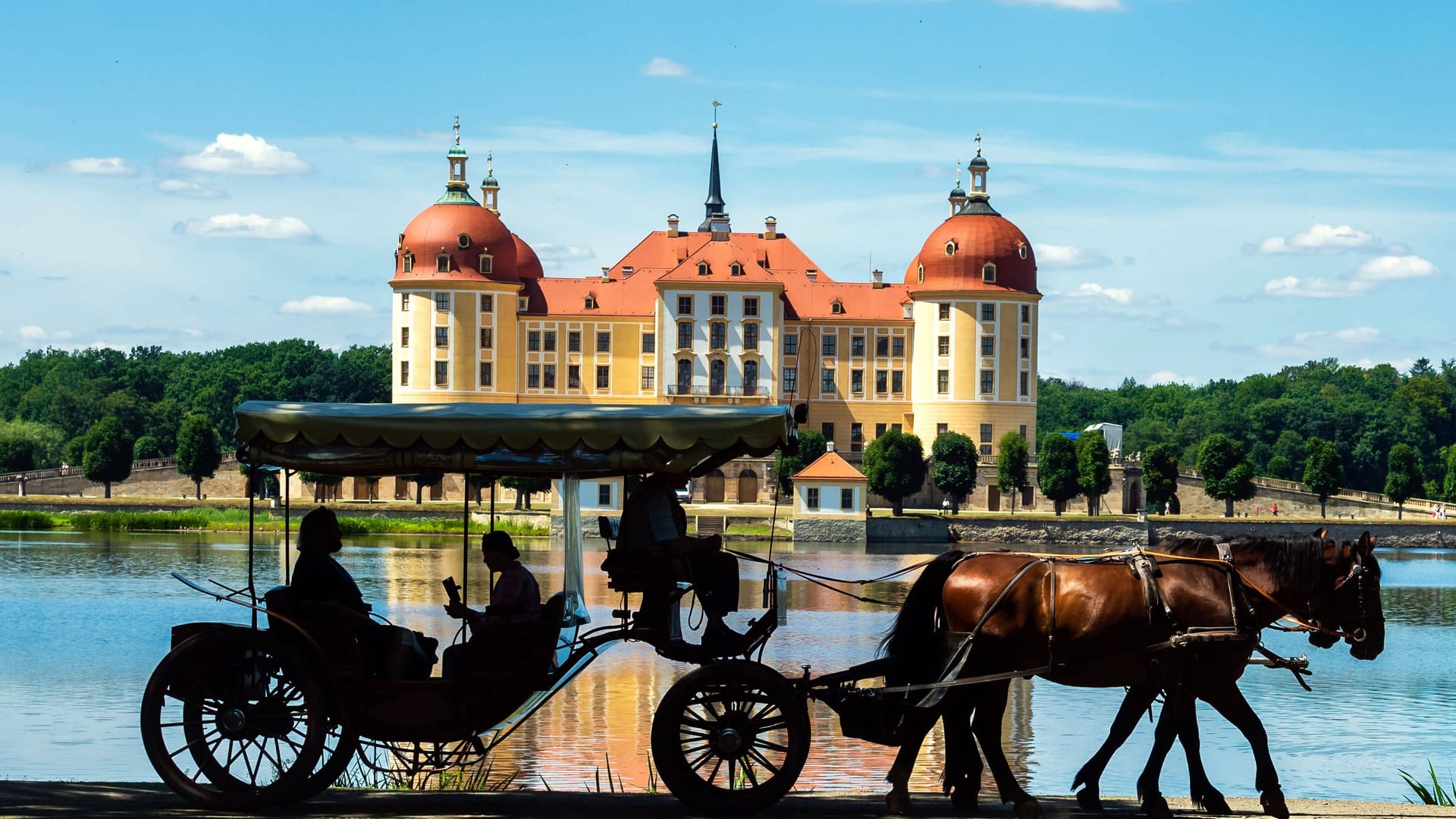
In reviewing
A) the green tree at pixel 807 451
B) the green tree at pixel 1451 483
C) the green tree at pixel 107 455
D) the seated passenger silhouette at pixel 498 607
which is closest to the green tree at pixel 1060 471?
the green tree at pixel 807 451

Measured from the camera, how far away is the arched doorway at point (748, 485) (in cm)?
6116

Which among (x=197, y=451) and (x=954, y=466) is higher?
(x=197, y=451)

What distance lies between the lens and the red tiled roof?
1927 inches

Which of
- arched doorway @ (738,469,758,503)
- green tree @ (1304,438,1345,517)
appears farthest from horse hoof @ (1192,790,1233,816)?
green tree @ (1304,438,1345,517)

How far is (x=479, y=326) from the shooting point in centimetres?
6644

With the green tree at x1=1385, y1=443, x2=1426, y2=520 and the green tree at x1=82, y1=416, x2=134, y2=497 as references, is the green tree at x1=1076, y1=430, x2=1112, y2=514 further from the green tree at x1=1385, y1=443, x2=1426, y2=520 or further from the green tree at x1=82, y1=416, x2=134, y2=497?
the green tree at x1=82, y1=416, x2=134, y2=497

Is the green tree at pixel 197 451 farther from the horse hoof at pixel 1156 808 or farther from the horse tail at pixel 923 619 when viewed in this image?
the horse hoof at pixel 1156 808

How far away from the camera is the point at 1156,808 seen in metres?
7.08

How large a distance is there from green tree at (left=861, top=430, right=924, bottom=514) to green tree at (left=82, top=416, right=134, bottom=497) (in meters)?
24.1

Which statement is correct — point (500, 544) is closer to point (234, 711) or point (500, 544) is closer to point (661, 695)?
point (234, 711)

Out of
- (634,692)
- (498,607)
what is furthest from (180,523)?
(498,607)

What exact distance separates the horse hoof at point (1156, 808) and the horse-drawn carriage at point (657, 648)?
308mm

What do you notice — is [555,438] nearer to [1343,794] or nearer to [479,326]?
[1343,794]

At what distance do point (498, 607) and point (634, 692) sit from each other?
23.8ft
